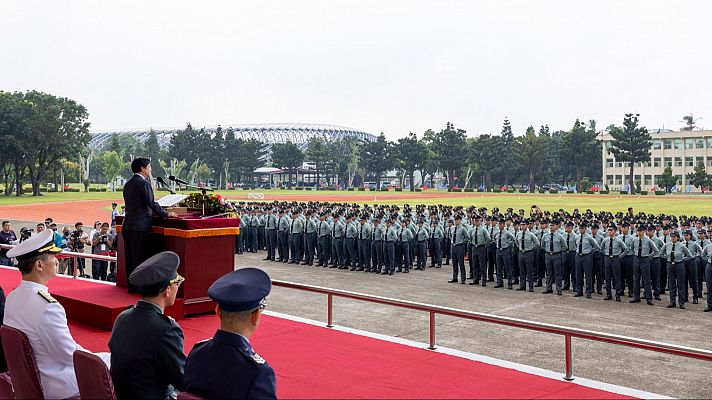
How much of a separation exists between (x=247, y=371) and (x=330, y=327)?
375cm

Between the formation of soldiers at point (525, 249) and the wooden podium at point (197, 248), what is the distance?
8947mm

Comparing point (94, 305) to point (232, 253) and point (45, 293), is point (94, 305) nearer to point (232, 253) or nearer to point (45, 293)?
point (232, 253)

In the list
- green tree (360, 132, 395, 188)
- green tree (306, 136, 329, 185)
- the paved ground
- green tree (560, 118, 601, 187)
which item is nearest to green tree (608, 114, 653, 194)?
green tree (560, 118, 601, 187)

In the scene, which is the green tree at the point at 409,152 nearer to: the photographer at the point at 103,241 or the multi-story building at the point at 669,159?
the multi-story building at the point at 669,159

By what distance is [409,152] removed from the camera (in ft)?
260

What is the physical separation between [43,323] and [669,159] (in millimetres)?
80649

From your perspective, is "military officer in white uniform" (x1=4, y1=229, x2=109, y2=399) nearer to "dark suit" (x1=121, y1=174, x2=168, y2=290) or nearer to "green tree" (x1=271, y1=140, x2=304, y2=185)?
"dark suit" (x1=121, y1=174, x2=168, y2=290)

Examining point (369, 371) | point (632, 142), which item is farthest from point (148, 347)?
point (632, 142)

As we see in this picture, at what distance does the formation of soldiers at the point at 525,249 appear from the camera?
12.2m

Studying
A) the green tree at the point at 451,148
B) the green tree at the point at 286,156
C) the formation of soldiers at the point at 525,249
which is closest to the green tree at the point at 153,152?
the green tree at the point at 286,156

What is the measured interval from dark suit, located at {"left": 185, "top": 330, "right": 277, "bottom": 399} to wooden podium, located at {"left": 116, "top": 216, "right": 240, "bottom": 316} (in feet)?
10.9

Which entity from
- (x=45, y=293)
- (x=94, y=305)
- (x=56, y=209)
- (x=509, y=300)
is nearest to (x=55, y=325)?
(x=45, y=293)

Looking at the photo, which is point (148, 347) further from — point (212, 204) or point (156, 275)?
point (212, 204)

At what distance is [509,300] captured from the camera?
12.4m
